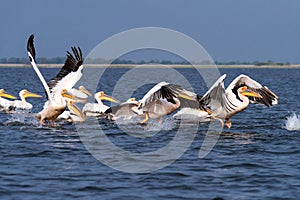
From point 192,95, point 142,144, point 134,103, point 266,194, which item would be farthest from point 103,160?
point 134,103

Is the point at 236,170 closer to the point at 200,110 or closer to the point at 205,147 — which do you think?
the point at 205,147

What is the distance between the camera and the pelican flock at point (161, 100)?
12.5 metres

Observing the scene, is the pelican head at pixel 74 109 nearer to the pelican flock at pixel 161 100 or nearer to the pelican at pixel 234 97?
the pelican flock at pixel 161 100

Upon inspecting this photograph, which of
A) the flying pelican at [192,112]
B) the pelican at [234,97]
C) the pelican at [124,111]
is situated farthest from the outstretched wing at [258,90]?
the pelican at [124,111]

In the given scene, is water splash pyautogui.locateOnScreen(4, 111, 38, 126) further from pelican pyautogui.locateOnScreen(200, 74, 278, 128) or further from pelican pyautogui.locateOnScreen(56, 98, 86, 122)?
pelican pyautogui.locateOnScreen(200, 74, 278, 128)

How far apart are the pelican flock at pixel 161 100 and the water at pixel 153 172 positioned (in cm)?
50

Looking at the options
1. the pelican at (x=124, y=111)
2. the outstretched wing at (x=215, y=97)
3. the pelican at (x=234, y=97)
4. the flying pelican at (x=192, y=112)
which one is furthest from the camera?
the pelican at (x=124, y=111)

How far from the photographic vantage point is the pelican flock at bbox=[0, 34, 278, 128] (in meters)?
12.5

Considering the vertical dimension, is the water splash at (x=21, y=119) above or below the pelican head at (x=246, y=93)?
below

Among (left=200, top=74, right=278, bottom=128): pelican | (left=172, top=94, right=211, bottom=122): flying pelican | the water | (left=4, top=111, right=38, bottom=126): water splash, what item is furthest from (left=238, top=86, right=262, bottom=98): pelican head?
(left=4, top=111, right=38, bottom=126): water splash

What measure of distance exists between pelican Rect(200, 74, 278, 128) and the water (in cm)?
47

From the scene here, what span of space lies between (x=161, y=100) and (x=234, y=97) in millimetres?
1716

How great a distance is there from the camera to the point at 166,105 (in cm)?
1394

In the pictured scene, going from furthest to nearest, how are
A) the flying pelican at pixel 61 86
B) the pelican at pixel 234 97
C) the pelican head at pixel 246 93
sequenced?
the pelican head at pixel 246 93 → the flying pelican at pixel 61 86 → the pelican at pixel 234 97
